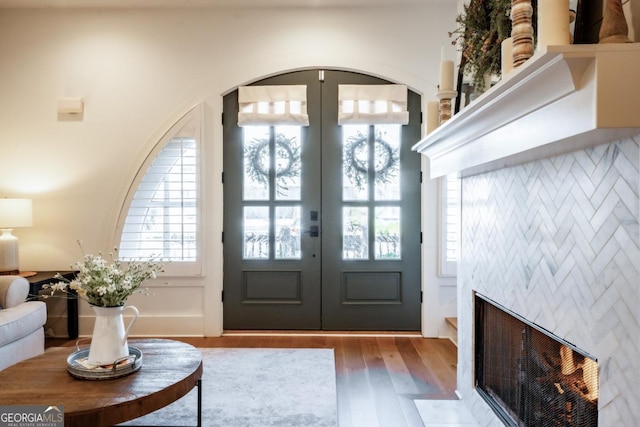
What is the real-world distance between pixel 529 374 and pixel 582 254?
699 millimetres

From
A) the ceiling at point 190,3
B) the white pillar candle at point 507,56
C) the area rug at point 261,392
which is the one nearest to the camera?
the white pillar candle at point 507,56

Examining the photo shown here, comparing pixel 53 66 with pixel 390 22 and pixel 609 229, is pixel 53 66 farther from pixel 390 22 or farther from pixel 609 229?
pixel 609 229

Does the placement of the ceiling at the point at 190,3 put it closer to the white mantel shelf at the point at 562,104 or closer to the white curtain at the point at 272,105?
the white curtain at the point at 272,105

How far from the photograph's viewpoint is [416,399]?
2494mm

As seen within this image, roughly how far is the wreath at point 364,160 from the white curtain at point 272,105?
1.61ft

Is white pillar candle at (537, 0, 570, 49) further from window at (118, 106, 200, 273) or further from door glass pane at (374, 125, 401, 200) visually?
window at (118, 106, 200, 273)

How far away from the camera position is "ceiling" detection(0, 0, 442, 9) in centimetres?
368

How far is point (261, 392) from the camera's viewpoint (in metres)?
2.58

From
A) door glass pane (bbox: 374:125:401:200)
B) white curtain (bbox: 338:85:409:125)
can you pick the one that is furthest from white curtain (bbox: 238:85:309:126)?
door glass pane (bbox: 374:125:401:200)

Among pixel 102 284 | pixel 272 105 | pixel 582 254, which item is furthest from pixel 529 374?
pixel 272 105

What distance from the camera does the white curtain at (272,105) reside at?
3.76 m

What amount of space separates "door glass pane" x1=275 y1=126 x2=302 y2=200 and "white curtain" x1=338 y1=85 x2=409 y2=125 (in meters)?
0.46

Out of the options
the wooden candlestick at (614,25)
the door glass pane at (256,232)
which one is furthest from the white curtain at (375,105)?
the wooden candlestick at (614,25)

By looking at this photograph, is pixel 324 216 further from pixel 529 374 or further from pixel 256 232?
pixel 529 374
